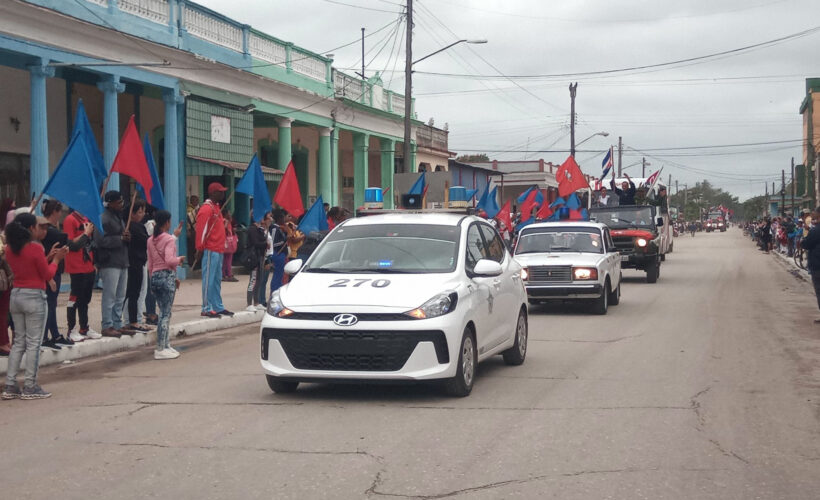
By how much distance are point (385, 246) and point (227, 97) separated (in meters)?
18.5

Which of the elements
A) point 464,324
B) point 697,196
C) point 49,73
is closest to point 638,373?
point 464,324

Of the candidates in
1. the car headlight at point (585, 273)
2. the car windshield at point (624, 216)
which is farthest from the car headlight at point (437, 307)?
the car windshield at point (624, 216)

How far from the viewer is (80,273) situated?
1192 centimetres

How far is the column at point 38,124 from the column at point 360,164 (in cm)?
1792

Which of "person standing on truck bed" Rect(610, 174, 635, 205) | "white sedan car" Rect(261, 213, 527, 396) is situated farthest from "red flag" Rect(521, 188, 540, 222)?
"white sedan car" Rect(261, 213, 527, 396)

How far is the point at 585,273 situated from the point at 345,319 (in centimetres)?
959

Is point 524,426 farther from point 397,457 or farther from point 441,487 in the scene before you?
point 441,487

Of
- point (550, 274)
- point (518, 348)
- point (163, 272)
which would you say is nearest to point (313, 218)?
point (550, 274)

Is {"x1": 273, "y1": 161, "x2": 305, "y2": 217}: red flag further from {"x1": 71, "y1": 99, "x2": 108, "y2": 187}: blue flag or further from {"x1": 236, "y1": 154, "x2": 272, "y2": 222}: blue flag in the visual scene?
{"x1": 71, "y1": 99, "x2": 108, "y2": 187}: blue flag

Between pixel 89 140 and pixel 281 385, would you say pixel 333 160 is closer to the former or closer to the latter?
pixel 89 140

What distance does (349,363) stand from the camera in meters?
8.44

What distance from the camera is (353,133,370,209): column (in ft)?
121

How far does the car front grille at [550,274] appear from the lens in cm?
1734

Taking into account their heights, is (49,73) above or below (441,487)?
above
